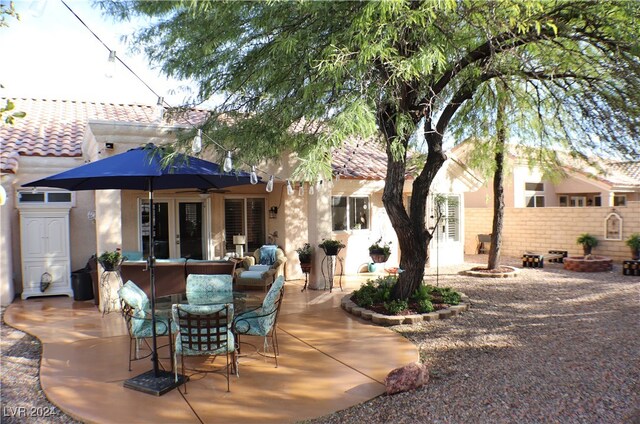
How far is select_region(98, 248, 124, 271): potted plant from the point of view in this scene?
8.30 metres

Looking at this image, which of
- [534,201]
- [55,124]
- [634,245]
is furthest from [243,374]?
[534,201]

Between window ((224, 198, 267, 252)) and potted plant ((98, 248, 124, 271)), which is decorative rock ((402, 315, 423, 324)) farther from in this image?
window ((224, 198, 267, 252))

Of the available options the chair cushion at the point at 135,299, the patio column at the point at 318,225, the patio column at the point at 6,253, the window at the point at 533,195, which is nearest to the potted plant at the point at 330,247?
the patio column at the point at 318,225

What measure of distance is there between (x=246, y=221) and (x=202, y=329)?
7.90m

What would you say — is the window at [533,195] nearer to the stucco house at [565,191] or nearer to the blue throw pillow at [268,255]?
the stucco house at [565,191]

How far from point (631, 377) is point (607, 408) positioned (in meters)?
1.03

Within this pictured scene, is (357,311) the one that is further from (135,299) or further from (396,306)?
(135,299)

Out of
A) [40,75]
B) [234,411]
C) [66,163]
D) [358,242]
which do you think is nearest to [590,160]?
[358,242]

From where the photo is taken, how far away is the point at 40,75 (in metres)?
5.96

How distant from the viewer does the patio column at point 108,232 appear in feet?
28.1

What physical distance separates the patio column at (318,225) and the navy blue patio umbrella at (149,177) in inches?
147

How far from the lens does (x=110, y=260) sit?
8.30 metres

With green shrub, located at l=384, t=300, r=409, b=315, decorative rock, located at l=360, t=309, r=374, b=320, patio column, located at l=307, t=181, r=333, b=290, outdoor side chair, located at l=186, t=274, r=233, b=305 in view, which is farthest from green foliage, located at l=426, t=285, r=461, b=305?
outdoor side chair, located at l=186, t=274, r=233, b=305

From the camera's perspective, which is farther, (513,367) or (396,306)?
(396,306)
